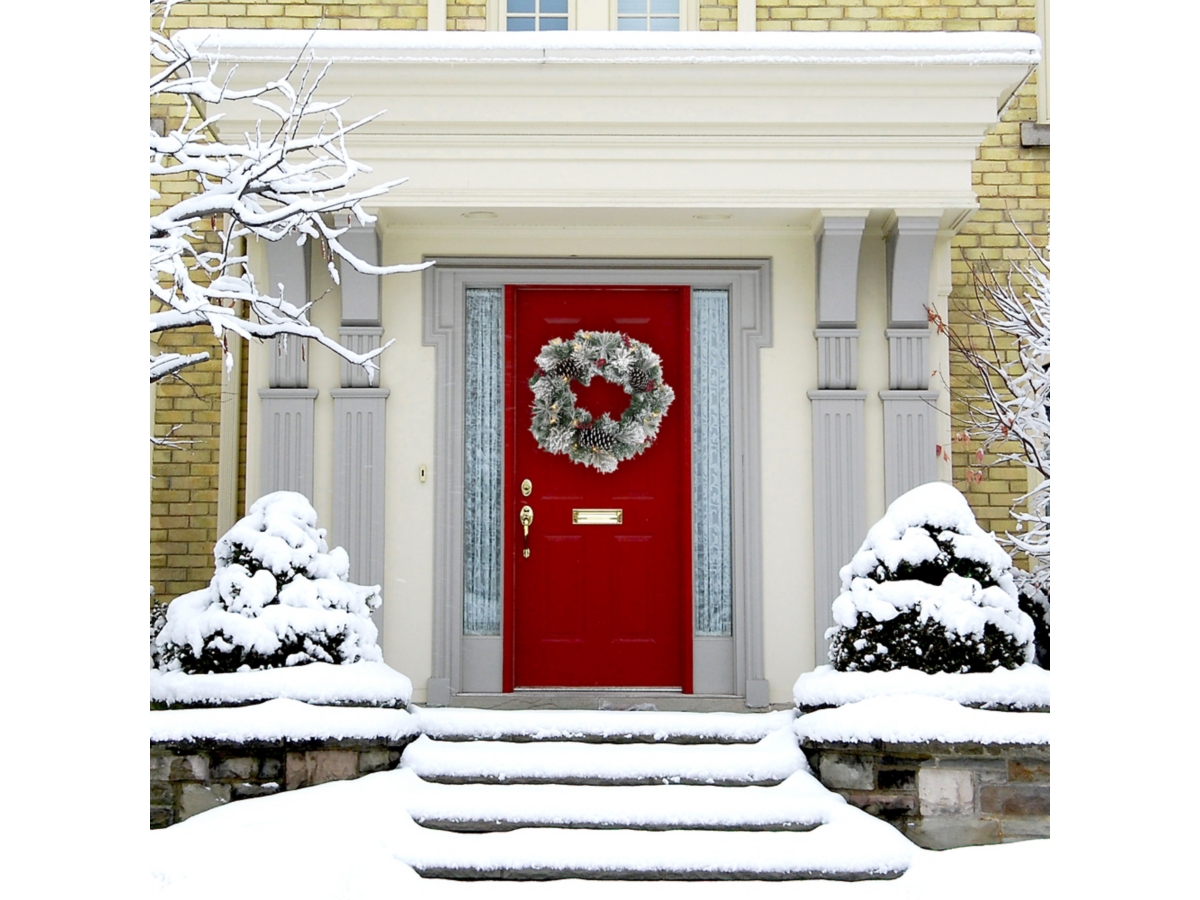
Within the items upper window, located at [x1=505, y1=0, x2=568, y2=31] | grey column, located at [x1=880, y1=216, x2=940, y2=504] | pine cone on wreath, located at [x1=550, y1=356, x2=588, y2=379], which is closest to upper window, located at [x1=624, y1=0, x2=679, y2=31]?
upper window, located at [x1=505, y1=0, x2=568, y2=31]

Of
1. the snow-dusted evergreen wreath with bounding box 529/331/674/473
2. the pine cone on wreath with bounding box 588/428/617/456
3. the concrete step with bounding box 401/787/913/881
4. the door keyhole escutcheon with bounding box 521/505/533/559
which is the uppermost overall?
the snow-dusted evergreen wreath with bounding box 529/331/674/473

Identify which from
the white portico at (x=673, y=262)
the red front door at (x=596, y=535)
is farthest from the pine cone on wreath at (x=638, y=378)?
the white portico at (x=673, y=262)

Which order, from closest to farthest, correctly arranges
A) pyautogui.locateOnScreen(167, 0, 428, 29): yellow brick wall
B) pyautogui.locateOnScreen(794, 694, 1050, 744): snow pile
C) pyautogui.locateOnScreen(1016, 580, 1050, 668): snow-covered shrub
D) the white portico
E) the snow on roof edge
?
pyautogui.locateOnScreen(794, 694, 1050, 744): snow pile → pyautogui.locateOnScreen(1016, 580, 1050, 668): snow-covered shrub → the snow on roof edge → the white portico → pyautogui.locateOnScreen(167, 0, 428, 29): yellow brick wall

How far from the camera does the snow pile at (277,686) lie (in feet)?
14.9

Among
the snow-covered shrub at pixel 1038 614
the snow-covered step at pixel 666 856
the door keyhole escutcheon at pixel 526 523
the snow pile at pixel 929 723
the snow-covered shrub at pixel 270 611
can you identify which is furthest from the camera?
the door keyhole escutcheon at pixel 526 523

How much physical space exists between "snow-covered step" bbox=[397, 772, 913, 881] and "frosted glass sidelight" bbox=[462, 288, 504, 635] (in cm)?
235

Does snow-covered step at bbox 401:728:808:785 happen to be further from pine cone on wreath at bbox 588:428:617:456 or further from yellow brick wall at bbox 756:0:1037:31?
yellow brick wall at bbox 756:0:1037:31

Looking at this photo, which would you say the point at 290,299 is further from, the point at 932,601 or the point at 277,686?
the point at 932,601

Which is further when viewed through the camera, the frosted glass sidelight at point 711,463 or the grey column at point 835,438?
the frosted glass sidelight at point 711,463

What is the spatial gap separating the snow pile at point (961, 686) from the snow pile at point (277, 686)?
2005mm

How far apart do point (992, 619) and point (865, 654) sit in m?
0.55

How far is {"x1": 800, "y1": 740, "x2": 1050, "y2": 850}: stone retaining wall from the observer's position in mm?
4297

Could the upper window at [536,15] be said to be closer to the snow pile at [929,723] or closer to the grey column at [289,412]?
the grey column at [289,412]
